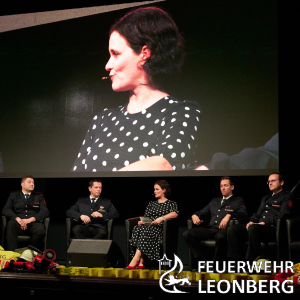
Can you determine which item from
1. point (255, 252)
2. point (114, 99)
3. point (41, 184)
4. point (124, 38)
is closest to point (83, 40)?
point (124, 38)

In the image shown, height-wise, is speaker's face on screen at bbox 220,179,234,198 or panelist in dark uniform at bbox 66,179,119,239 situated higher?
speaker's face on screen at bbox 220,179,234,198

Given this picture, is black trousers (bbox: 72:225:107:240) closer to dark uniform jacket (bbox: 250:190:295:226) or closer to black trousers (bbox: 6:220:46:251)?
black trousers (bbox: 6:220:46:251)

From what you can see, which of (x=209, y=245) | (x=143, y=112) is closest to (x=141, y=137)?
(x=143, y=112)

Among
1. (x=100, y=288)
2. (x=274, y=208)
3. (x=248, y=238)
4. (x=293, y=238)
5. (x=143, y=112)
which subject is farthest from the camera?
(x=143, y=112)

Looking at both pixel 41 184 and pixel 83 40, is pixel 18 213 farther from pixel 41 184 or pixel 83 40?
pixel 83 40

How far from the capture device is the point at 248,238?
13.3 feet

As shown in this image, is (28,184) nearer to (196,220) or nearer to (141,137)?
(141,137)

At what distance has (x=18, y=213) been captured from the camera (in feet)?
16.3

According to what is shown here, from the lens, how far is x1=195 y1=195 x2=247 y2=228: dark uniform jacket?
4.37 m

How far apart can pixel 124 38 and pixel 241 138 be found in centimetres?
178

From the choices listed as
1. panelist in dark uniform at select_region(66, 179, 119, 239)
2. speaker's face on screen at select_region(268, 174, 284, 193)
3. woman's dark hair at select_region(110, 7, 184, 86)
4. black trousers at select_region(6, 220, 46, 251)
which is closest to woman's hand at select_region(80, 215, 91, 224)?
panelist in dark uniform at select_region(66, 179, 119, 239)

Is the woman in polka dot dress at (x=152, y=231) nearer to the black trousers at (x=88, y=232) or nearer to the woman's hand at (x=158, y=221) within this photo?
the woman's hand at (x=158, y=221)

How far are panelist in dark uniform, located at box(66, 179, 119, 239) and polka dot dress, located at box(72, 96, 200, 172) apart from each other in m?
0.34

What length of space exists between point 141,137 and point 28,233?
1638mm
